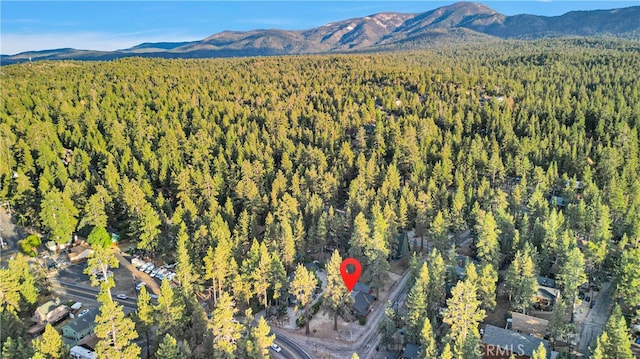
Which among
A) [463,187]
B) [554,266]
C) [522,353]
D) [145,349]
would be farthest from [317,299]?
[463,187]

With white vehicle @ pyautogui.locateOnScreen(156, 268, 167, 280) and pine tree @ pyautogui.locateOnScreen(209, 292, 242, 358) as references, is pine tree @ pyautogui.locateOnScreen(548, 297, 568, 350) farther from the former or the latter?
white vehicle @ pyautogui.locateOnScreen(156, 268, 167, 280)

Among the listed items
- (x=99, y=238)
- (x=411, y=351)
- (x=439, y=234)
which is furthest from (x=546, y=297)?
(x=99, y=238)

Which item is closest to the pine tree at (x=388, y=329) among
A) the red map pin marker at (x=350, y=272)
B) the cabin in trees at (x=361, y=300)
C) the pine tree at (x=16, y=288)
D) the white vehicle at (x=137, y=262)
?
the cabin in trees at (x=361, y=300)

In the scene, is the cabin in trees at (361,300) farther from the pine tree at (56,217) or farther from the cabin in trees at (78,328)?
the pine tree at (56,217)

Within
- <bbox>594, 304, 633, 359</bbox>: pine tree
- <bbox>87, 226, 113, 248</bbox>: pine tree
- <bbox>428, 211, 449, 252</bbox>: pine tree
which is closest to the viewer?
<bbox>594, 304, 633, 359</bbox>: pine tree

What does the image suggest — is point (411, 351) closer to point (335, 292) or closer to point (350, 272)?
point (335, 292)

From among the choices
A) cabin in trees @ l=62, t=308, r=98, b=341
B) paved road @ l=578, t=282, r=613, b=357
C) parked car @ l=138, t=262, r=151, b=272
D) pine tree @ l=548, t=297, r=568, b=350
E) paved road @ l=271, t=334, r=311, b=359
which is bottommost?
paved road @ l=271, t=334, r=311, b=359

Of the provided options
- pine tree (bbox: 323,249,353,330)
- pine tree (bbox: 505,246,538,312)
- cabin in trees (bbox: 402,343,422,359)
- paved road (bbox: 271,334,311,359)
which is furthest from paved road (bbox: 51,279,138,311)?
pine tree (bbox: 505,246,538,312)
